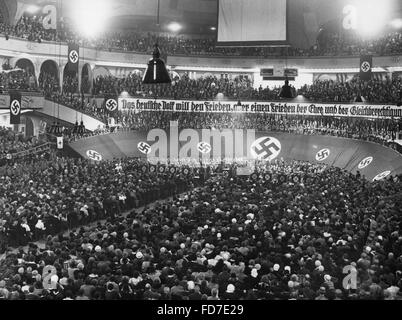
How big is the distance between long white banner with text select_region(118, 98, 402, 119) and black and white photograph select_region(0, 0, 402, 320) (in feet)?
0.39

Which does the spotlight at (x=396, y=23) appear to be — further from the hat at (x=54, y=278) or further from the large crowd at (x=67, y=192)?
the hat at (x=54, y=278)

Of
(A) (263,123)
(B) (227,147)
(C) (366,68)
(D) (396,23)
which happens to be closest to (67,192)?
(B) (227,147)

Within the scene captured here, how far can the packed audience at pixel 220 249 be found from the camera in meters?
11.6

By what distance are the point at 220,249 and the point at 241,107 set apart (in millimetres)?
30407

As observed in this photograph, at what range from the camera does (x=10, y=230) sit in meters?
17.9

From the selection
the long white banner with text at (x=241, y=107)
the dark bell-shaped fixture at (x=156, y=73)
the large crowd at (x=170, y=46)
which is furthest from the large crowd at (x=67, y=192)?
the large crowd at (x=170, y=46)

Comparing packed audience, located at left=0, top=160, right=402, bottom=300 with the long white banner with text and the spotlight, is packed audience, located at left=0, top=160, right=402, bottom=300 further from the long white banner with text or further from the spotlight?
the spotlight

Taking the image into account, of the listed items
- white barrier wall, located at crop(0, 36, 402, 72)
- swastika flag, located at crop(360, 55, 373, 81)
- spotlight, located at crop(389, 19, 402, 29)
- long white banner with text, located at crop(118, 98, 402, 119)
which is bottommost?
long white banner with text, located at crop(118, 98, 402, 119)

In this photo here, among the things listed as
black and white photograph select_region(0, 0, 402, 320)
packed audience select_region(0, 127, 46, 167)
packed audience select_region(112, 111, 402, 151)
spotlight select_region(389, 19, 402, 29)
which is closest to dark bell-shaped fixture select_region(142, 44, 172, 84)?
black and white photograph select_region(0, 0, 402, 320)

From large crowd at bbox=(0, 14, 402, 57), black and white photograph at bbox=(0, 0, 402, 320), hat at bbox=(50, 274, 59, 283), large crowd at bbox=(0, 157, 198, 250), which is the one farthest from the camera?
large crowd at bbox=(0, 14, 402, 57)

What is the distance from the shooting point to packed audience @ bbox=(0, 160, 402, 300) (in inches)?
455

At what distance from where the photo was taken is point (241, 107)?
143 feet

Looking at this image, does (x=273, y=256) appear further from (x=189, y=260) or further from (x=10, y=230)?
(x=10, y=230)

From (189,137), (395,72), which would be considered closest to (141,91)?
(189,137)
